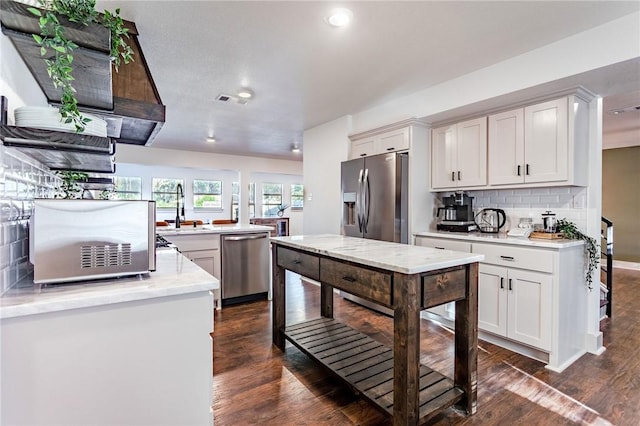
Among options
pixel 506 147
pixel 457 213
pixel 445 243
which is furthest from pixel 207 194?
pixel 506 147

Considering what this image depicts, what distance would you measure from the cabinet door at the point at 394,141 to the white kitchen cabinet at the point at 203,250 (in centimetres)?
215

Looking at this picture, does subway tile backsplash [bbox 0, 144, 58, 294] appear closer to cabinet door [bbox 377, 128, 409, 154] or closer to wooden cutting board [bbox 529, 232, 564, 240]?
cabinet door [bbox 377, 128, 409, 154]

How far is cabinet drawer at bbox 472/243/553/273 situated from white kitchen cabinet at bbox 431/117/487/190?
2.26 feet

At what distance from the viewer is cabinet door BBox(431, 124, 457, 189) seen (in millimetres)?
3324

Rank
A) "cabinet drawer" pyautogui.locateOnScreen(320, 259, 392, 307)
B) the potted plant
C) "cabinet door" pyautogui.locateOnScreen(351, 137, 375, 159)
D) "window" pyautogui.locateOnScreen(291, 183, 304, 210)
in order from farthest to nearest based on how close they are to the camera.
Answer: "window" pyautogui.locateOnScreen(291, 183, 304, 210) → the potted plant → "cabinet door" pyautogui.locateOnScreen(351, 137, 375, 159) → "cabinet drawer" pyautogui.locateOnScreen(320, 259, 392, 307)

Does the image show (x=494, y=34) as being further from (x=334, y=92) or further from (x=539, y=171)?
(x=334, y=92)

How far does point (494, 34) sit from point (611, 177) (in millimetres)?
5598

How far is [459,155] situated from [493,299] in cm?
143

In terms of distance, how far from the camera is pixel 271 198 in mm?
10945

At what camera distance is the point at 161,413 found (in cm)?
117

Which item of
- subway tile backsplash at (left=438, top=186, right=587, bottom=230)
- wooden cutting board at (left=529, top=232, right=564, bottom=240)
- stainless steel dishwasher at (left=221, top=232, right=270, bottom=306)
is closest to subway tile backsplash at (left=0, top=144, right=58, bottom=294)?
stainless steel dishwasher at (left=221, top=232, right=270, bottom=306)

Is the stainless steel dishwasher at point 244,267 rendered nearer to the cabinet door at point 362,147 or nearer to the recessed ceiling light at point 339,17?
the cabinet door at point 362,147

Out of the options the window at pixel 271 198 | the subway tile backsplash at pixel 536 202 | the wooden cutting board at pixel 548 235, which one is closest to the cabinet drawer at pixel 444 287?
the wooden cutting board at pixel 548 235

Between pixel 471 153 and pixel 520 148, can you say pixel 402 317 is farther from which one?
pixel 471 153
